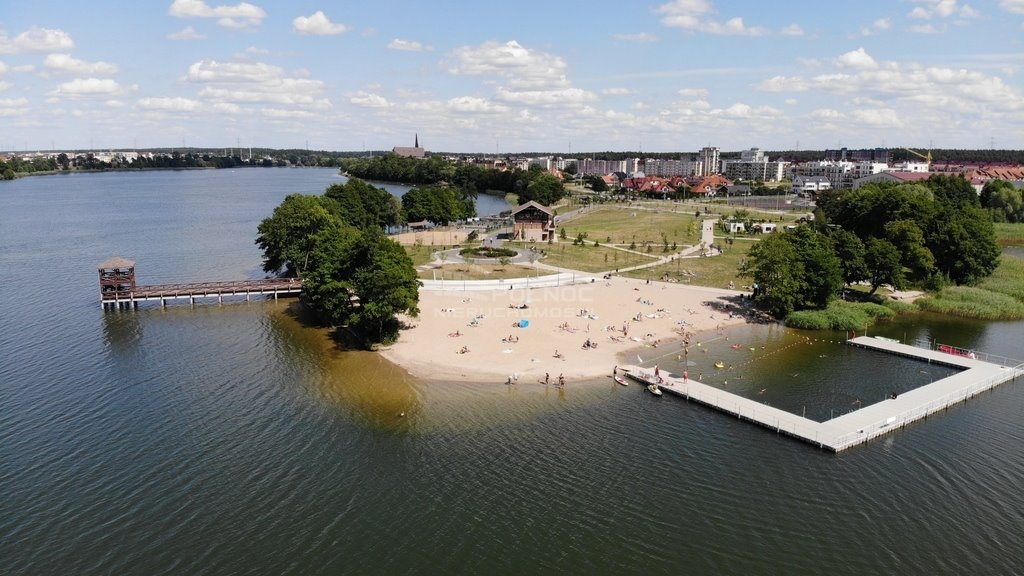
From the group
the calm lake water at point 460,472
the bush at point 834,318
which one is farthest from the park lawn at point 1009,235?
the calm lake water at point 460,472

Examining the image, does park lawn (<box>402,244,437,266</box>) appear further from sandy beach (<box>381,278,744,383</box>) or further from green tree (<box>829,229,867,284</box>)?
green tree (<box>829,229,867,284</box>)

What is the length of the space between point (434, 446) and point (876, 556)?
20.9 meters

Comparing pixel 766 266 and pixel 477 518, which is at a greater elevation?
pixel 766 266

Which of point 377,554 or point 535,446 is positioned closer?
point 377,554

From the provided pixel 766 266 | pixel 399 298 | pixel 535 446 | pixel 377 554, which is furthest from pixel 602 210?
pixel 377 554

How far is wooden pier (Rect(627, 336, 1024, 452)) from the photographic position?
35.9 metres

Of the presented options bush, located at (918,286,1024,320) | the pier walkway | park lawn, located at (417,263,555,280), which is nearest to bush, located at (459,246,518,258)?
park lawn, located at (417,263,555,280)

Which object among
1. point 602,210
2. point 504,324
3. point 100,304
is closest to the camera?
point 504,324

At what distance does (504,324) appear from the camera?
55500mm

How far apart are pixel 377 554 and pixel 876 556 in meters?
20.2

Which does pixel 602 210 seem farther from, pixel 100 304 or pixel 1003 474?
pixel 1003 474

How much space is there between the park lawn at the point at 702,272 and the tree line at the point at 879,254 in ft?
20.6

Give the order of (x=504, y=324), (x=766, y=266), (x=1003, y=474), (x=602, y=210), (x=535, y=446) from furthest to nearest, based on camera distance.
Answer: (x=602, y=210) < (x=766, y=266) < (x=504, y=324) < (x=535, y=446) < (x=1003, y=474)

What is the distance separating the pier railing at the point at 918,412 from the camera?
1394 inches
